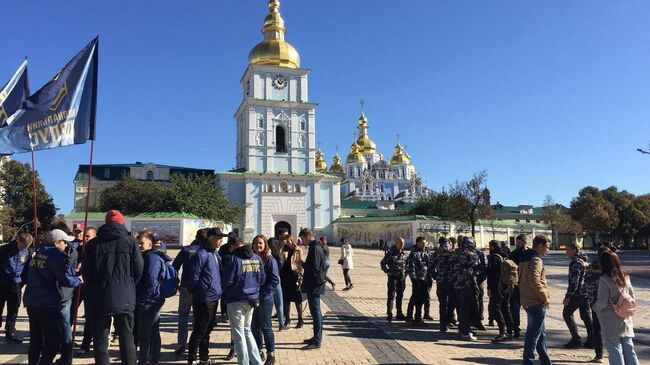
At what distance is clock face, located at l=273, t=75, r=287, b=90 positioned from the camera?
A: 176ft

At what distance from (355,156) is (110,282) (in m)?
96.0

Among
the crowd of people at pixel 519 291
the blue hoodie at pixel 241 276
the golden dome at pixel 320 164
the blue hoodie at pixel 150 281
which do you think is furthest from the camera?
the golden dome at pixel 320 164

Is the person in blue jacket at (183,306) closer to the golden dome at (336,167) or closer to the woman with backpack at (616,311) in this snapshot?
the woman with backpack at (616,311)

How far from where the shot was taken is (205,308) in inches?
272

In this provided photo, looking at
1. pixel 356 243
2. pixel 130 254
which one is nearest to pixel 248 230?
pixel 356 243

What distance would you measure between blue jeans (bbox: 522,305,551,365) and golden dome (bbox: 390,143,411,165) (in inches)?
3892

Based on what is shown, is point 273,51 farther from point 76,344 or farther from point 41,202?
point 76,344

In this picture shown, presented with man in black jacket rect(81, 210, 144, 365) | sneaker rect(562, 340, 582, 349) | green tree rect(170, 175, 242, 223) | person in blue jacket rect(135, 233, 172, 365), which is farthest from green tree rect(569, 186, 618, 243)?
man in black jacket rect(81, 210, 144, 365)

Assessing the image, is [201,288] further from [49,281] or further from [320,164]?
[320,164]

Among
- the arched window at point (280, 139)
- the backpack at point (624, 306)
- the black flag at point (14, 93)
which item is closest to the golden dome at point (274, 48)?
the arched window at point (280, 139)

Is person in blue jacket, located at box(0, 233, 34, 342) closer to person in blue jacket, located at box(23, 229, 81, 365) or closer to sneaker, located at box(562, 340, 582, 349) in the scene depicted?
person in blue jacket, located at box(23, 229, 81, 365)

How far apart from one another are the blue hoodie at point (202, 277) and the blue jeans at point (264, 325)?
0.68 m

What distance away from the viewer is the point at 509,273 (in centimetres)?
909

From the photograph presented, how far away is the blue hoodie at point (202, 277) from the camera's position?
22.6ft
